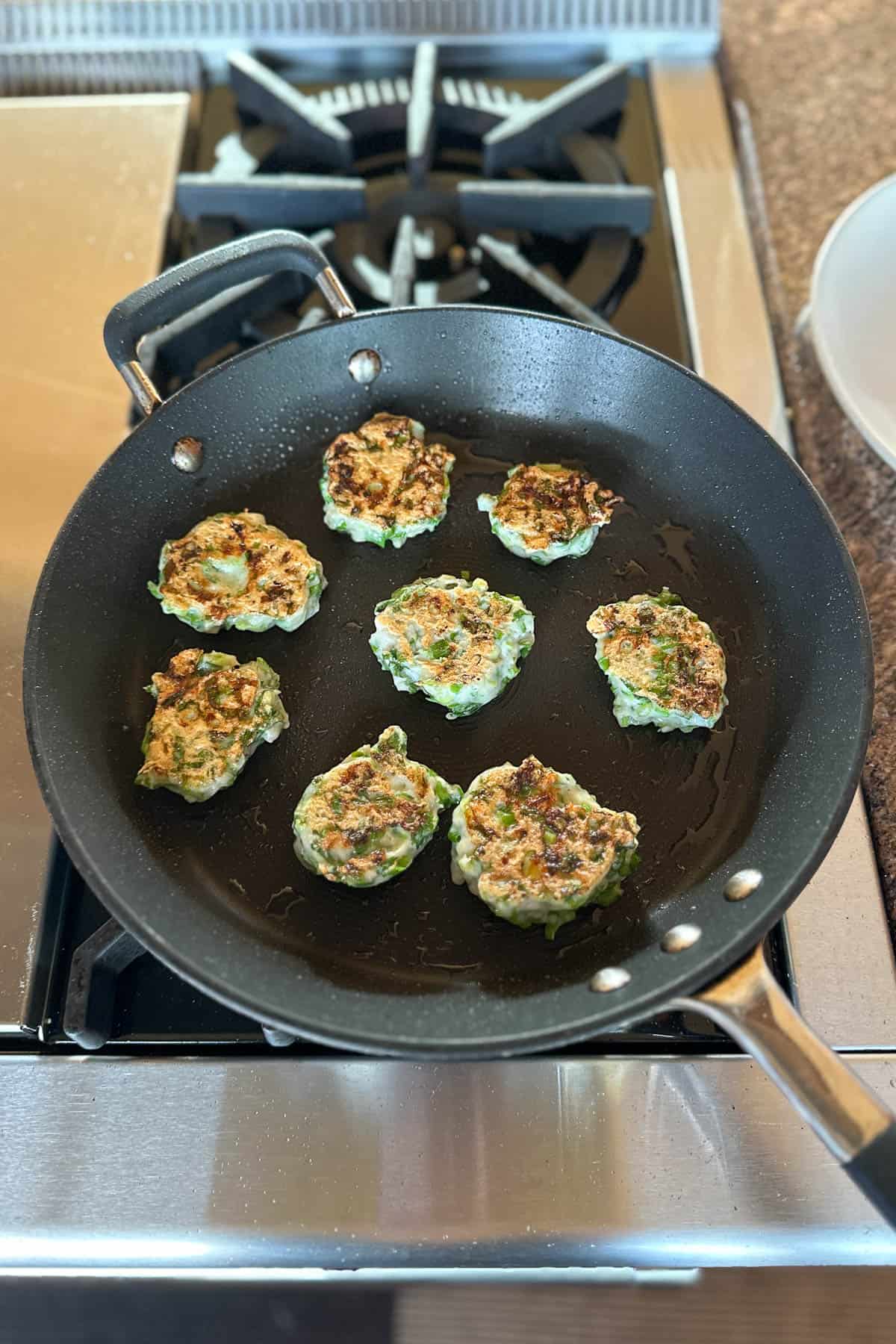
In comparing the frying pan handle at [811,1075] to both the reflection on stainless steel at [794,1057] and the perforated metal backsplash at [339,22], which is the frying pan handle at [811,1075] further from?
the perforated metal backsplash at [339,22]

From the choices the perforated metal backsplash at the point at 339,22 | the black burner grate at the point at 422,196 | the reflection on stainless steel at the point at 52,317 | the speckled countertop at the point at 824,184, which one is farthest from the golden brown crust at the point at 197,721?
the perforated metal backsplash at the point at 339,22

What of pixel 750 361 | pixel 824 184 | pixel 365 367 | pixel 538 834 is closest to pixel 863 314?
pixel 750 361

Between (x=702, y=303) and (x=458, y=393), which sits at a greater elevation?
(x=702, y=303)

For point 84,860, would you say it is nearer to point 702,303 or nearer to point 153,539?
point 153,539

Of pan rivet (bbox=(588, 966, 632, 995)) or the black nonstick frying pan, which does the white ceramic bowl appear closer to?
the black nonstick frying pan

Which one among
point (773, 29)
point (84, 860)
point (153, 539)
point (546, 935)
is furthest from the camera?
point (773, 29)

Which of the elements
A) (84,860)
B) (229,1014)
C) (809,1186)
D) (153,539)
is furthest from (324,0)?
(809,1186)

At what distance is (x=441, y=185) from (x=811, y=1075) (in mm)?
1610

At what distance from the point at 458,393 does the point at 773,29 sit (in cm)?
122

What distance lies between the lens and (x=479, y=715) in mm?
1386

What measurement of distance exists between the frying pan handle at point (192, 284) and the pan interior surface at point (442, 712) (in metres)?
0.08

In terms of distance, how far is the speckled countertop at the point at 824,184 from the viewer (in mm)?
1474

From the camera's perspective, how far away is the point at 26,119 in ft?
6.31

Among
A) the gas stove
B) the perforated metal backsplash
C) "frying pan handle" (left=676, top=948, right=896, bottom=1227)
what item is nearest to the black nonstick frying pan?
"frying pan handle" (left=676, top=948, right=896, bottom=1227)
